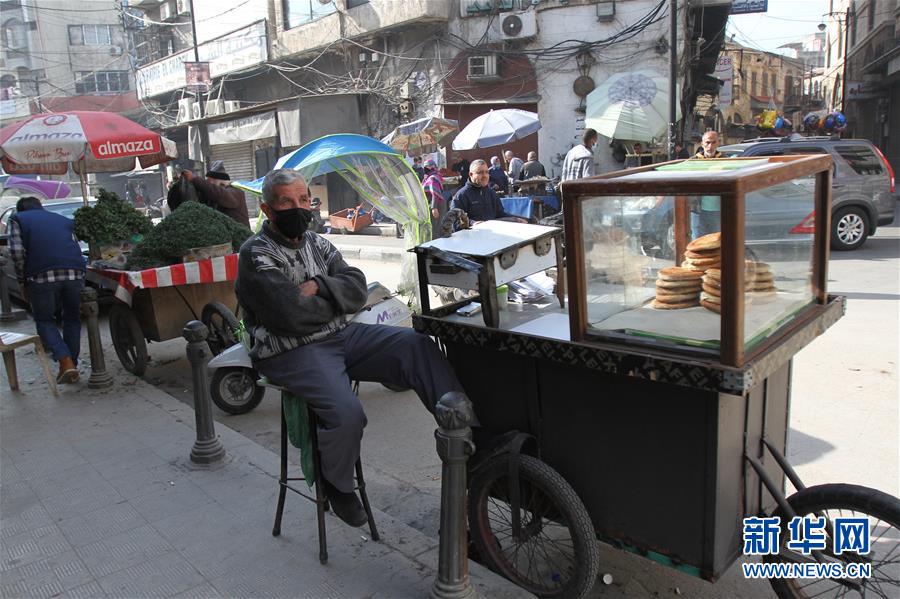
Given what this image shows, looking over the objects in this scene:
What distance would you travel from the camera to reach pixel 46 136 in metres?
7.16

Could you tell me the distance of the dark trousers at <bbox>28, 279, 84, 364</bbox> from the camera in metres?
6.08

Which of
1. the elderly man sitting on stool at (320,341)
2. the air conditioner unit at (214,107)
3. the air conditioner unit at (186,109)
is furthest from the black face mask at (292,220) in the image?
the air conditioner unit at (186,109)

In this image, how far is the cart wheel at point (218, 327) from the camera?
6043mm

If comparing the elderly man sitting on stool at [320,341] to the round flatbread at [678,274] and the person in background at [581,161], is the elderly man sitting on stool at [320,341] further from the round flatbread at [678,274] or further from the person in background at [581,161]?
the person in background at [581,161]

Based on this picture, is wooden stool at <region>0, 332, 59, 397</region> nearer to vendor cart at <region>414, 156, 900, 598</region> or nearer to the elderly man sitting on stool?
the elderly man sitting on stool

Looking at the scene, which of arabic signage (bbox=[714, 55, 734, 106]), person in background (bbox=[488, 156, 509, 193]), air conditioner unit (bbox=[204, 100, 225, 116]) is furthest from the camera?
arabic signage (bbox=[714, 55, 734, 106])

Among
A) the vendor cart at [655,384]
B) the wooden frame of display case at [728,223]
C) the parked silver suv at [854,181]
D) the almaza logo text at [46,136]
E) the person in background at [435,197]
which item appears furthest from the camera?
the person in background at [435,197]

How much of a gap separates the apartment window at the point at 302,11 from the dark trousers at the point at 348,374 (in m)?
21.0

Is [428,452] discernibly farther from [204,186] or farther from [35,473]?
[204,186]

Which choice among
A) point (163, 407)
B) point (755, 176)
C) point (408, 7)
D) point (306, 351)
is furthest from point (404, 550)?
point (408, 7)

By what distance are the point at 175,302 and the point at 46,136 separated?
105 inches

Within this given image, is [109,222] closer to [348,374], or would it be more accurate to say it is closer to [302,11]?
[348,374]

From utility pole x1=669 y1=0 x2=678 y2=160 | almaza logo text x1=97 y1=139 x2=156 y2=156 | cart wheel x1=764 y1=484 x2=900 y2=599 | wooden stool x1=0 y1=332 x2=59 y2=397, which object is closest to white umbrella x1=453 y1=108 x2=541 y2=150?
utility pole x1=669 y1=0 x2=678 y2=160

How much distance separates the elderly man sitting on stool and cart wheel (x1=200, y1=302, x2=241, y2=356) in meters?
3.05
